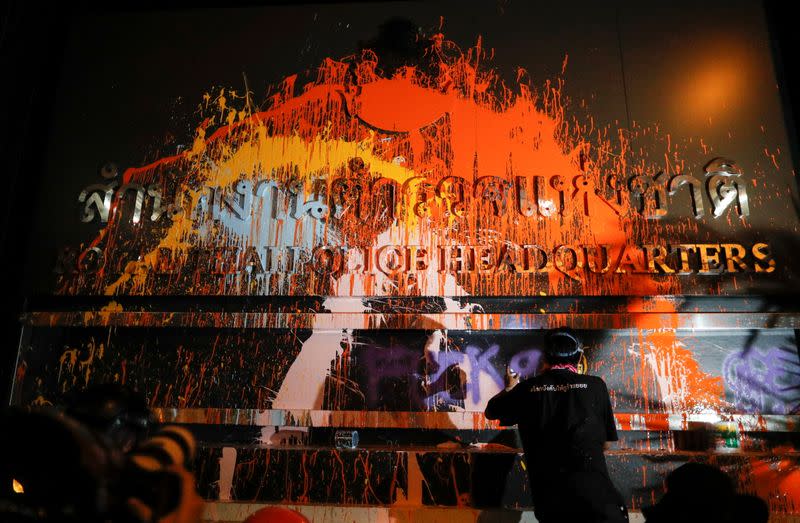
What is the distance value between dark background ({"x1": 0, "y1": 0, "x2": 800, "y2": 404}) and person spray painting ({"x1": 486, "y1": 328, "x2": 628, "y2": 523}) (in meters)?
2.66

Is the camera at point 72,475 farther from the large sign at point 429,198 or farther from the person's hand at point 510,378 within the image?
the large sign at point 429,198

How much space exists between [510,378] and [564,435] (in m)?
1.06

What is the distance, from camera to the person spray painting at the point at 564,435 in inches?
94.5

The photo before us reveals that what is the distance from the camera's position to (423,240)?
4.23m

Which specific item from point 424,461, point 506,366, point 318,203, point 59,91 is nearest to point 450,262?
point 506,366

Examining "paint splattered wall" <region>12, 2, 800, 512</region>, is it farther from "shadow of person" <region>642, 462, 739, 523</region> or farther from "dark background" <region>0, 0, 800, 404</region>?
"shadow of person" <region>642, 462, 739, 523</region>

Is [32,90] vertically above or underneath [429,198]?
above

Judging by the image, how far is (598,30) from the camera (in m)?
4.61

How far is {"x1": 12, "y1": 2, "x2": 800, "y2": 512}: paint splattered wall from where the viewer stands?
3861 mm

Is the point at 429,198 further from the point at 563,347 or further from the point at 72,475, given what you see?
the point at 72,475

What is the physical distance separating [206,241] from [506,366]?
8.32 ft

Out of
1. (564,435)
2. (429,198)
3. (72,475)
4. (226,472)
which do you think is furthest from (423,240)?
(72,475)

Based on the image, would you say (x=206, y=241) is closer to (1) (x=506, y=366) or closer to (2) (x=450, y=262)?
(2) (x=450, y=262)

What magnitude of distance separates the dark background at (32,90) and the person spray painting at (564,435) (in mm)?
2658
